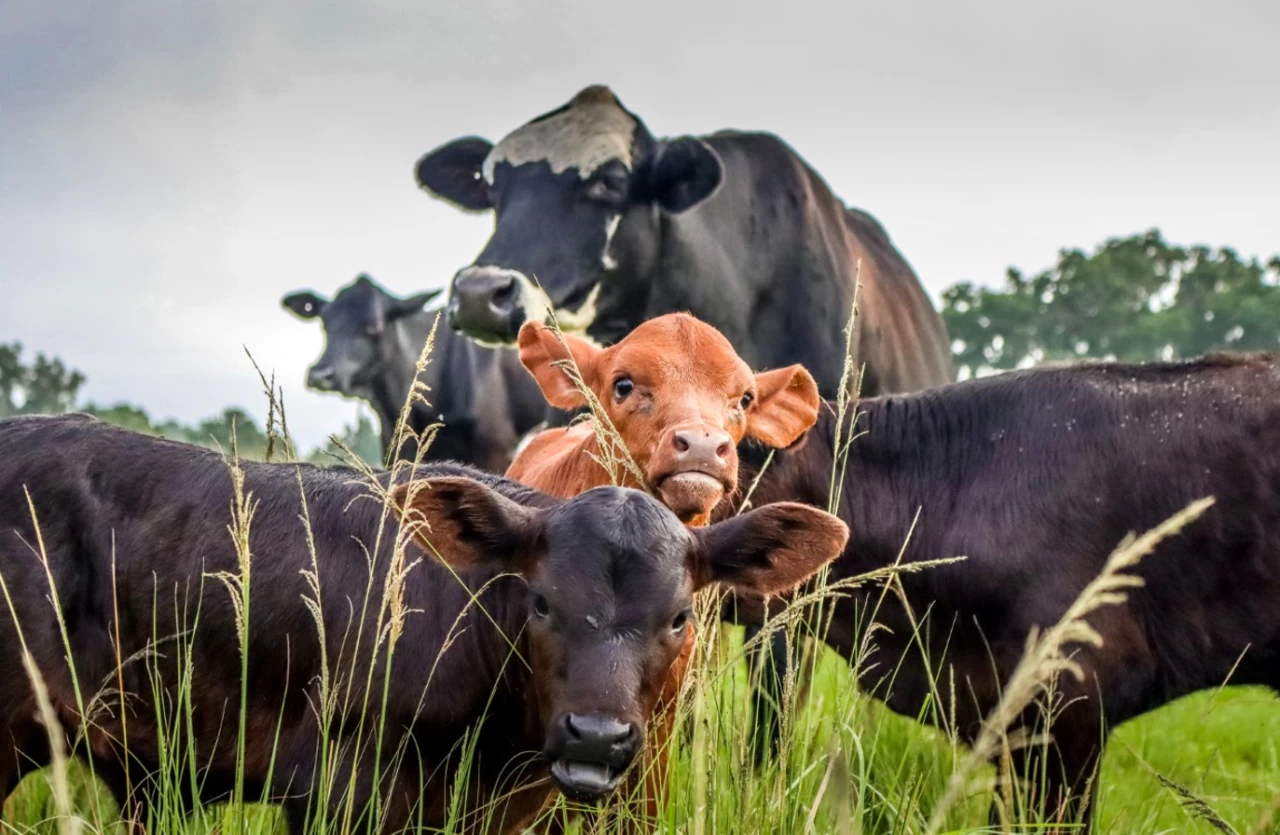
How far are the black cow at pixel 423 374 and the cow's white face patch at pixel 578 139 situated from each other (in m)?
4.63

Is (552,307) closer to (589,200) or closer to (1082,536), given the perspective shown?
(589,200)

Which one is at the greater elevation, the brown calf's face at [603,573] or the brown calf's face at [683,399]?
the brown calf's face at [683,399]

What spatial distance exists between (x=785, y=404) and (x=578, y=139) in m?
2.89

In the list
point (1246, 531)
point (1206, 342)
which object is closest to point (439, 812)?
point (1246, 531)

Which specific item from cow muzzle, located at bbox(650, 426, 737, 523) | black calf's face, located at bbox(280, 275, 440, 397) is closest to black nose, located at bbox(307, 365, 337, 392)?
black calf's face, located at bbox(280, 275, 440, 397)

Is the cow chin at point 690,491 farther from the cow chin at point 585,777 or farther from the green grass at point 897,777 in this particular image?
the cow chin at point 585,777

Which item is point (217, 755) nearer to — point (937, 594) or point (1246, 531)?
point (937, 594)

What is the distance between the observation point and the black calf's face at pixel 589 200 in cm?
642

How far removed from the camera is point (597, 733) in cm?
257

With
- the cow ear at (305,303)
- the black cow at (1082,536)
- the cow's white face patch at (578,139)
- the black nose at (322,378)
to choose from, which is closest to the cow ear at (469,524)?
the black cow at (1082,536)

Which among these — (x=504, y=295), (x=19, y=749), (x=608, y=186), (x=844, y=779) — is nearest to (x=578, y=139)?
(x=608, y=186)

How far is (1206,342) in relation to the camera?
42438 millimetres

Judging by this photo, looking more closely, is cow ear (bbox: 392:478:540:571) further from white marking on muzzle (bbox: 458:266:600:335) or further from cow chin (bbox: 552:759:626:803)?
white marking on muzzle (bbox: 458:266:600:335)

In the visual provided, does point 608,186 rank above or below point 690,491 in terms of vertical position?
above
